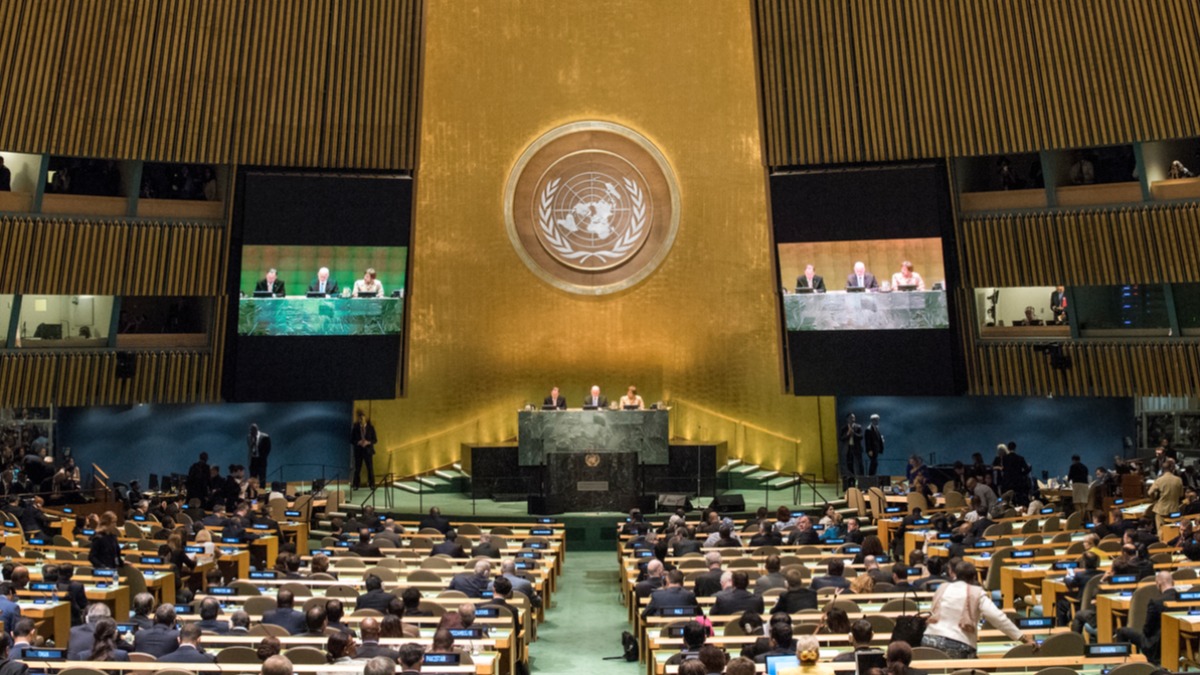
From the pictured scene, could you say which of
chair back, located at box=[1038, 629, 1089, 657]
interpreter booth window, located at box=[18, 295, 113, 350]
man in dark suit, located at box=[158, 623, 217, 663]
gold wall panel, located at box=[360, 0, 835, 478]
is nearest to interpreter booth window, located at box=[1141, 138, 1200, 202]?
gold wall panel, located at box=[360, 0, 835, 478]

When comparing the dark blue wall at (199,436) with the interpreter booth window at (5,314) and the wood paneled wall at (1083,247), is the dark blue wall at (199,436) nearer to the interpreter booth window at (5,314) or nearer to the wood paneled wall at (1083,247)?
the interpreter booth window at (5,314)

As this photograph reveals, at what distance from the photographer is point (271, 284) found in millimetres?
21000

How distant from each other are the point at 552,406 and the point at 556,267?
3.19 metres

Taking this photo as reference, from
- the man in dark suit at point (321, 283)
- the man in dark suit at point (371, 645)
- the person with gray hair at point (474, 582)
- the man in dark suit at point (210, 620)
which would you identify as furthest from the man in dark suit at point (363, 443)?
the man in dark suit at point (371, 645)

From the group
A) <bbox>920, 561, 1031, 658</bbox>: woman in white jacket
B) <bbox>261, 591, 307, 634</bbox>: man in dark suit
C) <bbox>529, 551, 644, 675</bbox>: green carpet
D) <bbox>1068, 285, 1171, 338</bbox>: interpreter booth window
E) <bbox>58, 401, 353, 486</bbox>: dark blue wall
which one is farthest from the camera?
<bbox>58, 401, 353, 486</bbox>: dark blue wall

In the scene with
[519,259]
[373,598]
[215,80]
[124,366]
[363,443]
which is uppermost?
[215,80]

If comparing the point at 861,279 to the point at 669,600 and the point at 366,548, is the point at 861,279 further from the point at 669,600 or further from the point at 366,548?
the point at 669,600

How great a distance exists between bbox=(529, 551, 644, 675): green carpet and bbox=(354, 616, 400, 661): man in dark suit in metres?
3.65

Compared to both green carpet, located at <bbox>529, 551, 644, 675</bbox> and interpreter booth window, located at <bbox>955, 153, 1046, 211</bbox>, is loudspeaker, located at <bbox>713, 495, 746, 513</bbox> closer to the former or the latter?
green carpet, located at <bbox>529, 551, 644, 675</bbox>

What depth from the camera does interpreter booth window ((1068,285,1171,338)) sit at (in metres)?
21.2

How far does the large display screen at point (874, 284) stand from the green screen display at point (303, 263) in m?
7.02

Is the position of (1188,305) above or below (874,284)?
below

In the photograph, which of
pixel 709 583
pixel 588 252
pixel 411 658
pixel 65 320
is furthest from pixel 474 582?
pixel 65 320

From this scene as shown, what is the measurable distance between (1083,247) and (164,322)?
623 inches
